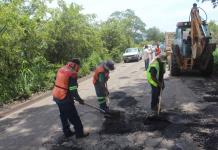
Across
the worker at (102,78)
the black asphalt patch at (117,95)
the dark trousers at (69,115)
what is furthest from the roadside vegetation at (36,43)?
the dark trousers at (69,115)

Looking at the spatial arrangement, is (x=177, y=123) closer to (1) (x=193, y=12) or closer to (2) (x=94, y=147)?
(2) (x=94, y=147)

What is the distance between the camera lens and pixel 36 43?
1714 cm

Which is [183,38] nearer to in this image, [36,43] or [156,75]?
[36,43]

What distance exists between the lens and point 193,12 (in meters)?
16.7

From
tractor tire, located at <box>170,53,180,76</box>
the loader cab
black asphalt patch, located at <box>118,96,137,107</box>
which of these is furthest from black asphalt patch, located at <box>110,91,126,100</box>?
the loader cab

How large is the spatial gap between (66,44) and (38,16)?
16.9ft

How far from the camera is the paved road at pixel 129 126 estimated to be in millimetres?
7809

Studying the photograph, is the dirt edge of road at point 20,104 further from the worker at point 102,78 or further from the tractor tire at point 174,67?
the tractor tire at point 174,67

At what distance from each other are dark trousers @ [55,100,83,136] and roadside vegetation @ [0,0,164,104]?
5959 millimetres

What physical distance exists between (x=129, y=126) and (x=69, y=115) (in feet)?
5.32

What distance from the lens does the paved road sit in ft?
25.6

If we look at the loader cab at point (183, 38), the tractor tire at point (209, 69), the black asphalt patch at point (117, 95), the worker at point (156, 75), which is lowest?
the black asphalt patch at point (117, 95)

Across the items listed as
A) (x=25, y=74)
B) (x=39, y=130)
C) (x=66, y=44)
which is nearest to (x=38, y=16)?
(x=25, y=74)

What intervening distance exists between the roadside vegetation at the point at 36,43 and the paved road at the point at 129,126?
7.21 feet
